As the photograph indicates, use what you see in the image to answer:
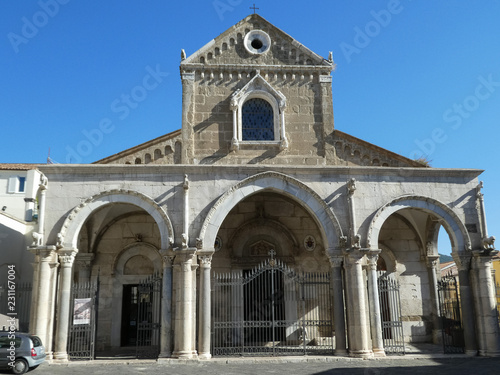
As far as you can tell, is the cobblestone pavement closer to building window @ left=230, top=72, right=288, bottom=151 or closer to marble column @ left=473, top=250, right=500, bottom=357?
marble column @ left=473, top=250, right=500, bottom=357

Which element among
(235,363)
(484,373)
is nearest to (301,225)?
(235,363)

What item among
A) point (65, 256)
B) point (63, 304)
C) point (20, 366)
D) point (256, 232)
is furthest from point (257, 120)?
point (20, 366)

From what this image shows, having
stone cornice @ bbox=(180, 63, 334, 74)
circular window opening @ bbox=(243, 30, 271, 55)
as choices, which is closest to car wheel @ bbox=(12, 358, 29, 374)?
stone cornice @ bbox=(180, 63, 334, 74)

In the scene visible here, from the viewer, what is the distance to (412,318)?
1716 centimetres

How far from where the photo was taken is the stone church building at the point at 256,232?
1359cm

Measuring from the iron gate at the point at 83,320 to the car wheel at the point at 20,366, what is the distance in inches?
86.8

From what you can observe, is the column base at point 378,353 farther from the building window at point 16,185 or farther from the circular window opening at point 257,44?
the building window at point 16,185

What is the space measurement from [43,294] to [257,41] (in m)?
12.2

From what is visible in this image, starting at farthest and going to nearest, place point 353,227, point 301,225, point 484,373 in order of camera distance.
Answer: point 301,225 < point 353,227 < point 484,373

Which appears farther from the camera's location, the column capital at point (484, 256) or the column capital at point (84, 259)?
the column capital at point (84, 259)

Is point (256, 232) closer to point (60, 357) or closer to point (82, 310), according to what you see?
point (82, 310)

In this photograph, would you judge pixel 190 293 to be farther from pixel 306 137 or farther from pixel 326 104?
pixel 326 104

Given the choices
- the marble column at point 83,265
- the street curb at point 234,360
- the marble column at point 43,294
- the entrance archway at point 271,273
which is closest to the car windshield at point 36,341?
the marble column at point 43,294

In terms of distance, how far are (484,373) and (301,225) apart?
26.4ft
